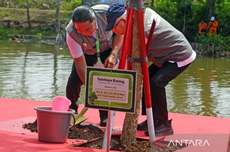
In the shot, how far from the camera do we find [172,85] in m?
9.95

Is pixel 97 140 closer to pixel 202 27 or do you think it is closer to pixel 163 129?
pixel 163 129

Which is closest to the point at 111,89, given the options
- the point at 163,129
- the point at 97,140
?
the point at 97,140

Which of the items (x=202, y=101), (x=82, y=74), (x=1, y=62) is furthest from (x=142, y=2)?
(x=1, y=62)

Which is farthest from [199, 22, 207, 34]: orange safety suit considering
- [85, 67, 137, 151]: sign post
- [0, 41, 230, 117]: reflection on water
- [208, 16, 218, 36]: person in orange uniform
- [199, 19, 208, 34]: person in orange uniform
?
[85, 67, 137, 151]: sign post

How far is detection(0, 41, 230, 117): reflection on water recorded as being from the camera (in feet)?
24.5

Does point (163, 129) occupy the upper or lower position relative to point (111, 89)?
lower

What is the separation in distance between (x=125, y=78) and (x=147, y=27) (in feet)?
2.58

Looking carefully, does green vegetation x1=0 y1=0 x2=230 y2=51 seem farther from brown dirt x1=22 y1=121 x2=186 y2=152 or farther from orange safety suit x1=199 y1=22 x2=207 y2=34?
brown dirt x1=22 y1=121 x2=186 y2=152

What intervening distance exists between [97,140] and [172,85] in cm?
618

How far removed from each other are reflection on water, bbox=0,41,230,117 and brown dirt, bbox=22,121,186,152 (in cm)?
283

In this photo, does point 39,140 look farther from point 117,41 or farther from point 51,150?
point 117,41

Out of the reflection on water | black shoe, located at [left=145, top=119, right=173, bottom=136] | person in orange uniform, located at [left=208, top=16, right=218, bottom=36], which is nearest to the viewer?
black shoe, located at [left=145, top=119, right=173, bottom=136]

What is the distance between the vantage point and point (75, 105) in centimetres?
482

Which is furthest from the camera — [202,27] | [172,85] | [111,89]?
[202,27]
